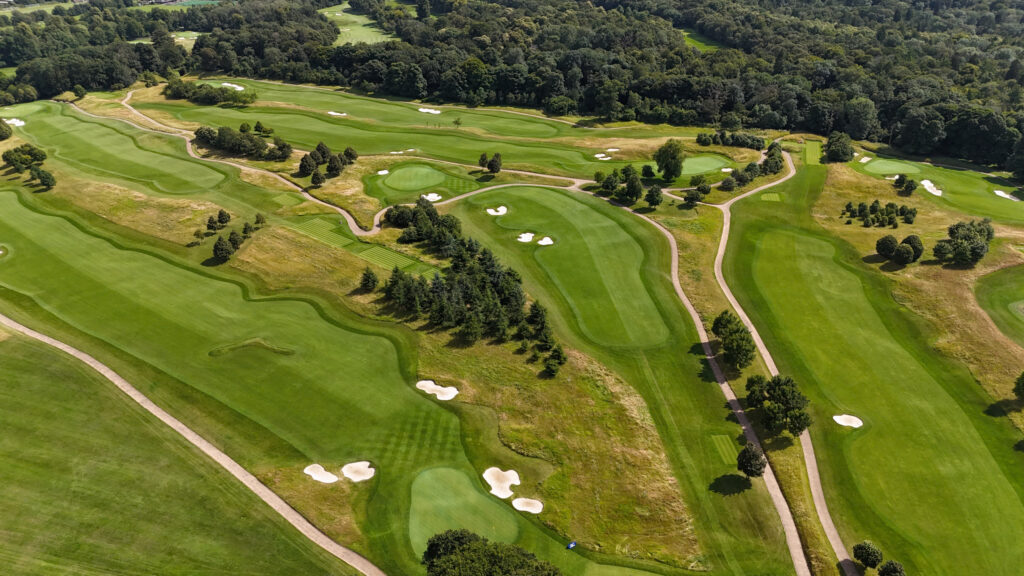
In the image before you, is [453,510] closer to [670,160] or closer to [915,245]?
[915,245]

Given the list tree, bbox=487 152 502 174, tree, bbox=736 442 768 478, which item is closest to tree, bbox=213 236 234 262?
tree, bbox=487 152 502 174

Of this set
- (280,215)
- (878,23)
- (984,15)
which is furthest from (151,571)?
(984,15)

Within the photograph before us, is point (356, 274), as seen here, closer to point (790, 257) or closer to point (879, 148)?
point (790, 257)

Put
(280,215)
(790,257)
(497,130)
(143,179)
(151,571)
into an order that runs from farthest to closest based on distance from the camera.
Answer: (497,130), (143,179), (280,215), (790,257), (151,571)

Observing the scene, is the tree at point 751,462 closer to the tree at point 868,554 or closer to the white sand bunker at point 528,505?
the tree at point 868,554

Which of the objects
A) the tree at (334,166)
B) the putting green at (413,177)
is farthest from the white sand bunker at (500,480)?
the tree at (334,166)

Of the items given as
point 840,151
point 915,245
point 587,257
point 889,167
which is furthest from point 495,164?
point 889,167
